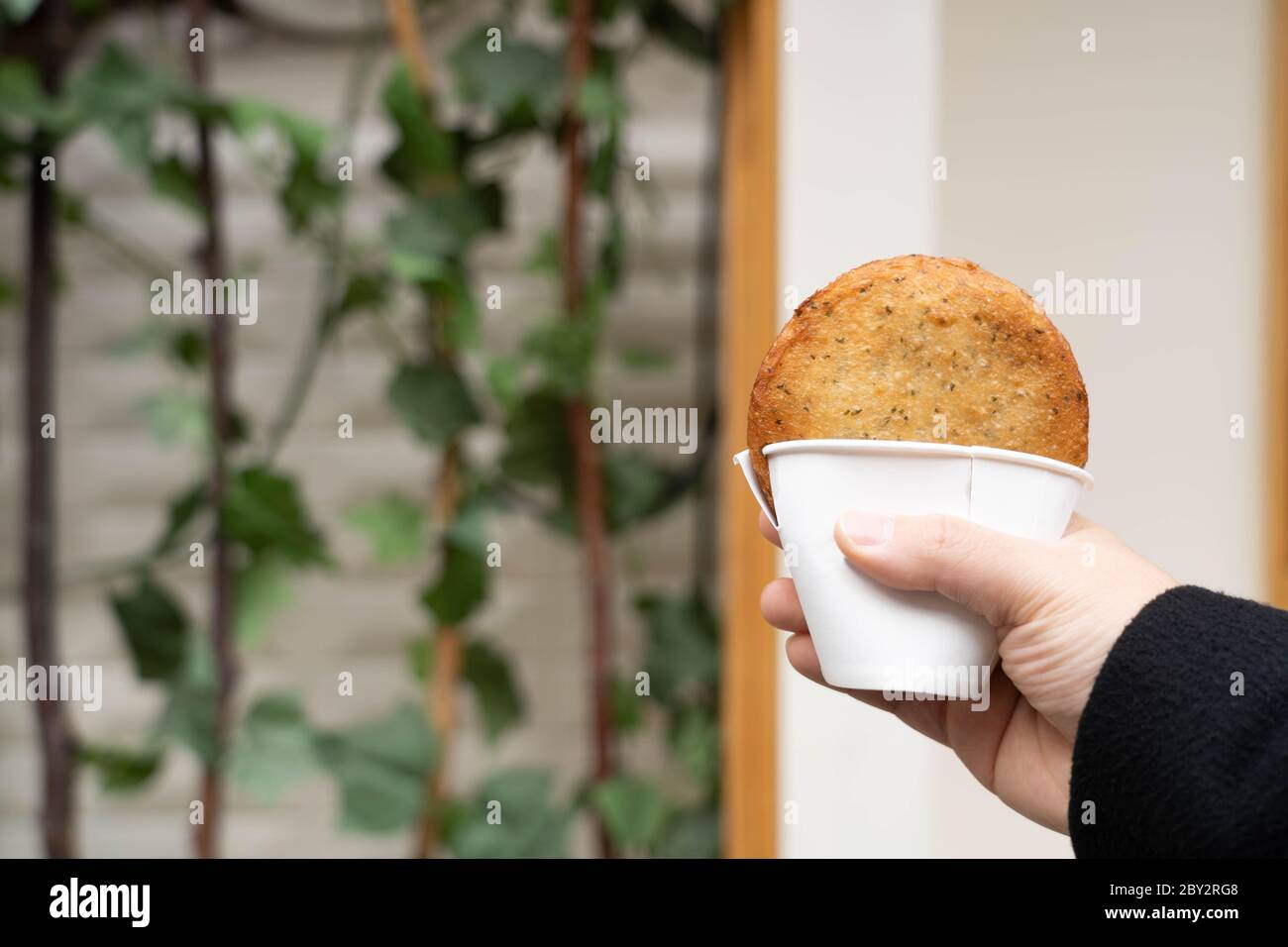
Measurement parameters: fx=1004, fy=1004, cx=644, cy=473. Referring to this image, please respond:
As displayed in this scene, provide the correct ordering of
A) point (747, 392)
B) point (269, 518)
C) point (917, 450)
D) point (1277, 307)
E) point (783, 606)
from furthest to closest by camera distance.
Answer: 1. point (269, 518)
2. point (747, 392)
3. point (1277, 307)
4. point (783, 606)
5. point (917, 450)

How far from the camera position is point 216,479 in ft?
2.72

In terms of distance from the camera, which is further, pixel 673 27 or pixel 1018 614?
pixel 673 27

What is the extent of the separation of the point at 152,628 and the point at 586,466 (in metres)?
0.37

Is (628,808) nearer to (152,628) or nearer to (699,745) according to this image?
(699,745)

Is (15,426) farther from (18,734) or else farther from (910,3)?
(910,3)

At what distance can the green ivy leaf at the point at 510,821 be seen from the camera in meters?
0.80

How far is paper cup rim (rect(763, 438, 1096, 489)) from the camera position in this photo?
0.25 metres

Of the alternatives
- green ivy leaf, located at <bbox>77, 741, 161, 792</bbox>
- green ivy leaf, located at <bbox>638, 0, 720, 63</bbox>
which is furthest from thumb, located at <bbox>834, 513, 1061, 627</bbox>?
green ivy leaf, located at <bbox>77, 741, 161, 792</bbox>

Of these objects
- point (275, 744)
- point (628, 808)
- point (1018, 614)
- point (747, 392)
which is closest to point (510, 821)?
point (628, 808)

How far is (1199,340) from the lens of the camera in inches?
17.8

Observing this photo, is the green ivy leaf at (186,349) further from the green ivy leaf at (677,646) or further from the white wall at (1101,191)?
the white wall at (1101,191)

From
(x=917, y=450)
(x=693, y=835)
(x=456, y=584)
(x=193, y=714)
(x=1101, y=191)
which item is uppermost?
(x=1101, y=191)

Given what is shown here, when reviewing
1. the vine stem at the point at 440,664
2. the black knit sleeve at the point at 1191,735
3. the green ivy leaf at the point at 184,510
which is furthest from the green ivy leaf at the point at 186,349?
the black knit sleeve at the point at 1191,735

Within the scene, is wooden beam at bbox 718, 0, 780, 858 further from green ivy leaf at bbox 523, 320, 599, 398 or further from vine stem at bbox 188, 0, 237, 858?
vine stem at bbox 188, 0, 237, 858
